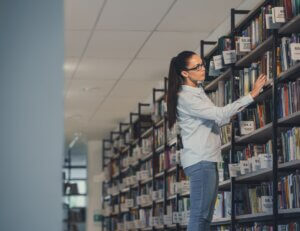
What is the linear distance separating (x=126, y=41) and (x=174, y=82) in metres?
2.86

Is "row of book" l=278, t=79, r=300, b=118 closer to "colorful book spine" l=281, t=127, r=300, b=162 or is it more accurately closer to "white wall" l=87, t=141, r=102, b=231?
"colorful book spine" l=281, t=127, r=300, b=162

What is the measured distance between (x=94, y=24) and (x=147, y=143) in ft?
10.1

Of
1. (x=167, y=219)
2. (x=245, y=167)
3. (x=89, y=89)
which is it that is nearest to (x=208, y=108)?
(x=245, y=167)

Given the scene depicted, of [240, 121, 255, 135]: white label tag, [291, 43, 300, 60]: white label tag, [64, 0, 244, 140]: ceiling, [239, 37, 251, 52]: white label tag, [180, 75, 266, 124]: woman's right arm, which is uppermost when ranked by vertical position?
[64, 0, 244, 140]: ceiling

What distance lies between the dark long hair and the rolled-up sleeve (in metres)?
0.05

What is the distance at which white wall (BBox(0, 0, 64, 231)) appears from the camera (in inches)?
47.1

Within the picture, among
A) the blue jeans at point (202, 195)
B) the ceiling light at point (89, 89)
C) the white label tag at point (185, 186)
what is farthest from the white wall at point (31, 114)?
the ceiling light at point (89, 89)

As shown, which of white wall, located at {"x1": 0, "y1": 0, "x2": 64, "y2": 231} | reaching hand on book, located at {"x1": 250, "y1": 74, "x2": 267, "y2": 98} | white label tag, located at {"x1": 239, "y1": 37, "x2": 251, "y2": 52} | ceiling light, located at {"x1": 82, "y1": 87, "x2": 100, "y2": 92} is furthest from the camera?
ceiling light, located at {"x1": 82, "y1": 87, "x2": 100, "y2": 92}

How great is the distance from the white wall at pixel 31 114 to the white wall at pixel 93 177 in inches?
455

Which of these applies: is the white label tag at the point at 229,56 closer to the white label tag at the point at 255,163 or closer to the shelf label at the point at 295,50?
the white label tag at the point at 255,163

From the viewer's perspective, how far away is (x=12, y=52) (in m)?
1.25

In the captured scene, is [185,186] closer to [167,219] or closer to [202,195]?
[167,219]

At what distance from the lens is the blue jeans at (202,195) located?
10.7ft

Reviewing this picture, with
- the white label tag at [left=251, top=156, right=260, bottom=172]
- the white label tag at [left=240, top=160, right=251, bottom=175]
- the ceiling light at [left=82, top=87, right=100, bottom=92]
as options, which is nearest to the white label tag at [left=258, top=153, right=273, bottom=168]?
the white label tag at [left=251, top=156, right=260, bottom=172]
